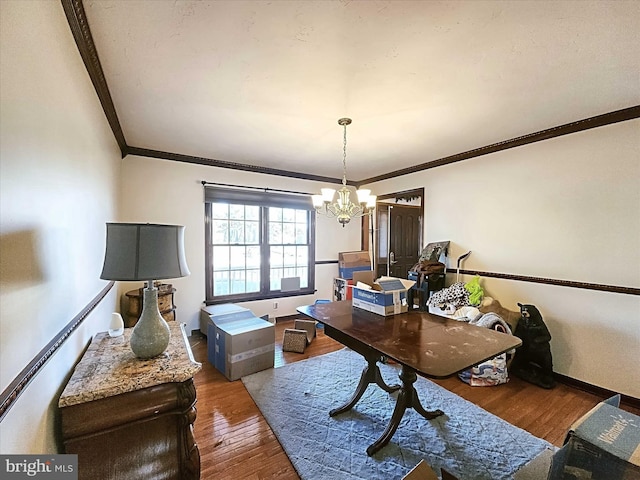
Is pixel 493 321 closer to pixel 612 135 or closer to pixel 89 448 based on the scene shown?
pixel 612 135

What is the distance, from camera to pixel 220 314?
3.39 m

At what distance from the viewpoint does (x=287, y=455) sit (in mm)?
1860

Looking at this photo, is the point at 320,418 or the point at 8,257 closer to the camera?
the point at 8,257

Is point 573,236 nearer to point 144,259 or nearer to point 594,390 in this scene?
point 594,390

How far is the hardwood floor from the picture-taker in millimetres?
1791

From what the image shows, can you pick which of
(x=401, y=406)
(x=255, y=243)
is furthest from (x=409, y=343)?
(x=255, y=243)

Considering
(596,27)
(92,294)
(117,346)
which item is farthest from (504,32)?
(92,294)

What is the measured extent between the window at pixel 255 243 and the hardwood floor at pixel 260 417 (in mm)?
1464

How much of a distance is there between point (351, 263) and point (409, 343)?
362cm

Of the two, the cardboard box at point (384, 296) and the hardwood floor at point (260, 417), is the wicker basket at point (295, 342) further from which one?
the cardboard box at point (384, 296)

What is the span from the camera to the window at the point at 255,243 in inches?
167

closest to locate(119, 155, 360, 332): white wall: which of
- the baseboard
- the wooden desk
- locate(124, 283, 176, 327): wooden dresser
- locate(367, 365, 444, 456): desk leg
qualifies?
locate(124, 283, 176, 327): wooden dresser

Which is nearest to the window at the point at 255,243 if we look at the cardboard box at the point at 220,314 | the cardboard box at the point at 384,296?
the cardboard box at the point at 220,314

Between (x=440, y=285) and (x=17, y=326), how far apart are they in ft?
13.2
